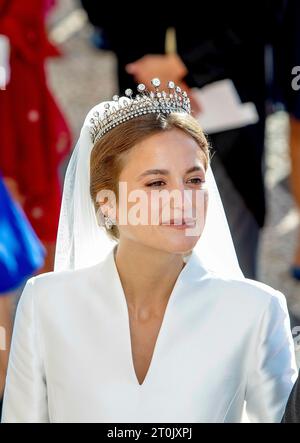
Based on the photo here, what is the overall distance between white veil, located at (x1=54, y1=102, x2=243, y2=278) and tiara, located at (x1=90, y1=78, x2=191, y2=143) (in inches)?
4.8

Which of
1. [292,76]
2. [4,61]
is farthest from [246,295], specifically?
[292,76]

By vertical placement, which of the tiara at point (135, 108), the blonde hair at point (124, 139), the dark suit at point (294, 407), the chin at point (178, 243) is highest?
the tiara at point (135, 108)

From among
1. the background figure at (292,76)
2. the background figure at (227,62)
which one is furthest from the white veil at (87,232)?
the background figure at (292,76)

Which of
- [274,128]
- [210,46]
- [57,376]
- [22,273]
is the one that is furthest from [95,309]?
[274,128]

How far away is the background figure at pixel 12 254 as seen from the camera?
4.28 meters

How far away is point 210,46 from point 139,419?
2162 mm

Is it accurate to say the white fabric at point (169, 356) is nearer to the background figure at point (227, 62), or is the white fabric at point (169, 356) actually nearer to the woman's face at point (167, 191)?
the woman's face at point (167, 191)

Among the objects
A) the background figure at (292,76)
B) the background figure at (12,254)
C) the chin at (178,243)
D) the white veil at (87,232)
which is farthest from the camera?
the background figure at (292,76)

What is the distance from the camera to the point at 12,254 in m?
4.31

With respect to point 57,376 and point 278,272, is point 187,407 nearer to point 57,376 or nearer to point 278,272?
point 57,376

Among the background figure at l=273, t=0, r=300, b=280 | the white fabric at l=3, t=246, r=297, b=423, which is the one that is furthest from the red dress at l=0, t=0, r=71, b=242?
the white fabric at l=3, t=246, r=297, b=423

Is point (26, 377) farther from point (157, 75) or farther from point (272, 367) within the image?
point (157, 75)

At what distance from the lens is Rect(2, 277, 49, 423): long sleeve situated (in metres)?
3.06

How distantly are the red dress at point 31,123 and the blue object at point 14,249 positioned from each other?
2.02 feet
